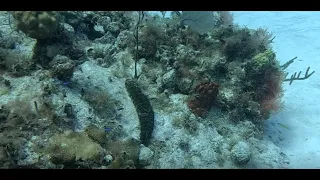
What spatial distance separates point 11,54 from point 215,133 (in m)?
4.82

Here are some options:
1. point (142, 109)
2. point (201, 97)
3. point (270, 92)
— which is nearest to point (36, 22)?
point (142, 109)

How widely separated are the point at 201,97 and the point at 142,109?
4.59 ft

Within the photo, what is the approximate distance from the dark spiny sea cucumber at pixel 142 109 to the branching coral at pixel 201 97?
3.38 ft

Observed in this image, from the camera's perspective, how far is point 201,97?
6.33m

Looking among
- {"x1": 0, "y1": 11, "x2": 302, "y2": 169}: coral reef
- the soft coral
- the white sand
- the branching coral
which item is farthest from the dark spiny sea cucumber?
the white sand

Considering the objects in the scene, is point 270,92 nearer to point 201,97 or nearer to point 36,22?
point 201,97

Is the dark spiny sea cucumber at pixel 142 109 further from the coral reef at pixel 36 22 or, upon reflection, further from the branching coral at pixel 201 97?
the coral reef at pixel 36 22

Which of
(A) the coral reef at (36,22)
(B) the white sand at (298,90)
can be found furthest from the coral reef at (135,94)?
(B) the white sand at (298,90)

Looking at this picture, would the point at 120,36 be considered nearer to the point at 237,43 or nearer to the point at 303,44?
the point at 237,43

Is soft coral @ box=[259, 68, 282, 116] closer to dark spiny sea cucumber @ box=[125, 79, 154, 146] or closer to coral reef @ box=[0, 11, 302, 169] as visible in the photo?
coral reef @ box=[0, 11, 302, 169]

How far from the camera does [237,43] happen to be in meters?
7.41

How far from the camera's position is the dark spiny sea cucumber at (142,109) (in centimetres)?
560
